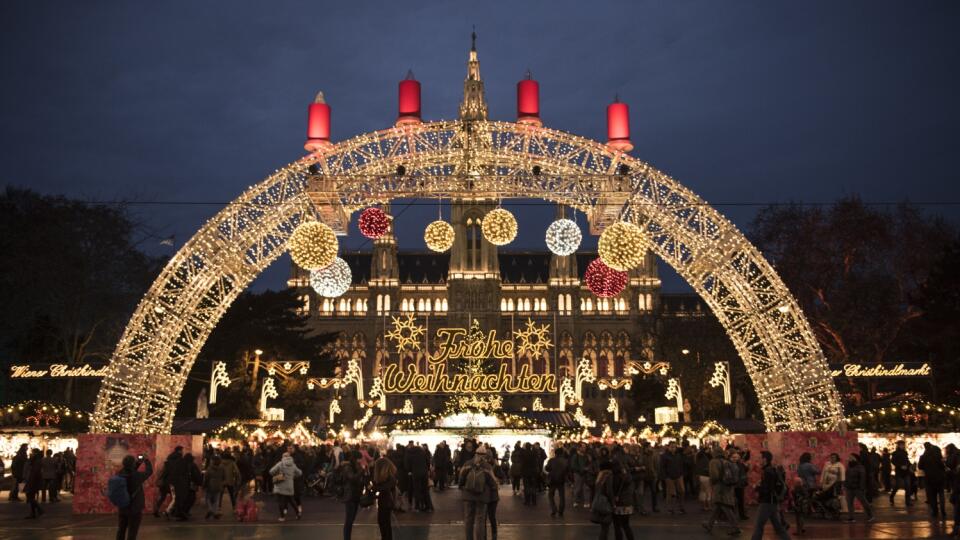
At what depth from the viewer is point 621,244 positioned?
63.4 ft

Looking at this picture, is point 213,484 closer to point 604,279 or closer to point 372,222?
point 372,222

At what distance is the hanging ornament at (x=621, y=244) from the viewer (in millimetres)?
19328

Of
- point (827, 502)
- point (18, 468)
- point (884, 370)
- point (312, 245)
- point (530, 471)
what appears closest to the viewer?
point (827, 502)

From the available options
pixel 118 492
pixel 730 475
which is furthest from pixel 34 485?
pixel 730 475

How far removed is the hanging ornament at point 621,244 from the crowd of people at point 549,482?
3.95 meters

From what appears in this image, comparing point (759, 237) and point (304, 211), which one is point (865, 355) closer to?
point (759, 237)

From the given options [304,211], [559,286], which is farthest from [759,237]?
[559,286]

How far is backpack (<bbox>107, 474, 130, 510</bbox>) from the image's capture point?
11656 mm

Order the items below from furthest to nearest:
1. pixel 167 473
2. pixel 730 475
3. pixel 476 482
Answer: pixel 167 473
pixel 730 475
pixel 476 482

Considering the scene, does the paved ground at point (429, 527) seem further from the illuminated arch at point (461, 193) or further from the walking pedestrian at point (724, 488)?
the illuminated arch at point (461, 193)

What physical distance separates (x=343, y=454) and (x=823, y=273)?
22921 mm

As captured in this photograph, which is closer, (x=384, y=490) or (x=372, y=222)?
(x=384, y=490)

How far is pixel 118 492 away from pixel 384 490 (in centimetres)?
341

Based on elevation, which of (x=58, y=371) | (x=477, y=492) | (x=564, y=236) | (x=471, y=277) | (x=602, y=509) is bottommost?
(x=602, y=509)
